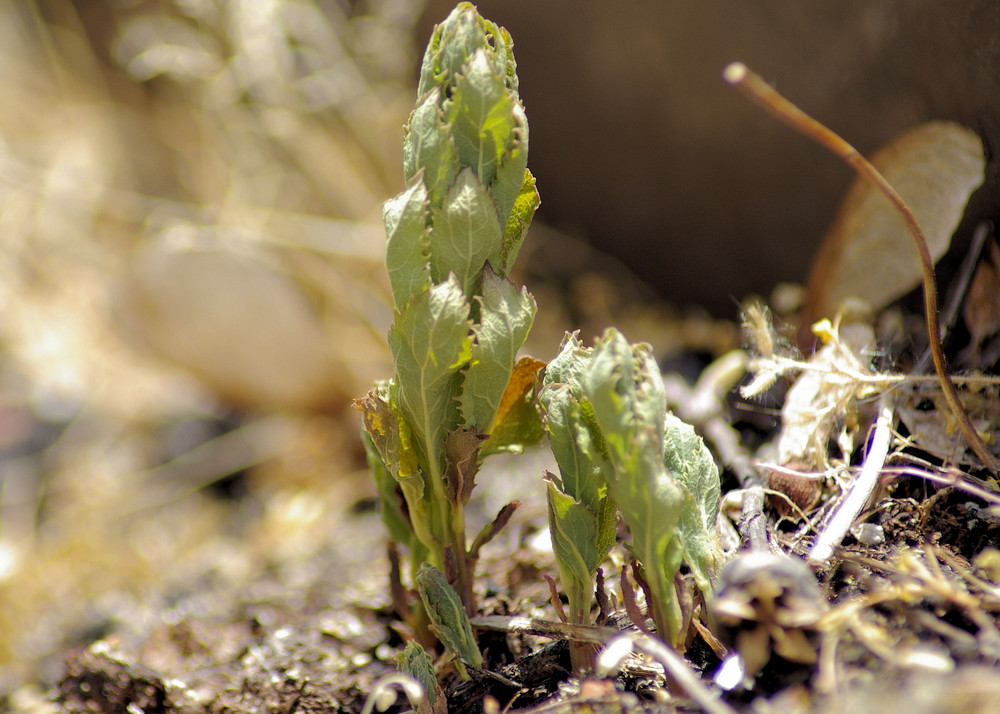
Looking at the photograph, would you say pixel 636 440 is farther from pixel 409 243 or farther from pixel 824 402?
pixel 824 402

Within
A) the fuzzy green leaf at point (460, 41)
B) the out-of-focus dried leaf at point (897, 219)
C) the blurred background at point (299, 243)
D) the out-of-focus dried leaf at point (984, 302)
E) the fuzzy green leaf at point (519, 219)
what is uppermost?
the blurred background at point (299, 243)

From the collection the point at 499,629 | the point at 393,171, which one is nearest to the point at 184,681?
the point at 499,629

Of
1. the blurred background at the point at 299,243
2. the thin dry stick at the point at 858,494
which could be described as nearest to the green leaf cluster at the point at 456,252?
the thin dry stick at the point at 858,494

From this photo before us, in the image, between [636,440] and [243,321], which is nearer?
[636,440]

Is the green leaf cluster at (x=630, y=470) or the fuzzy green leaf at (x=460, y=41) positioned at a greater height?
the fuzzy green leaf at (x=460, y=41)

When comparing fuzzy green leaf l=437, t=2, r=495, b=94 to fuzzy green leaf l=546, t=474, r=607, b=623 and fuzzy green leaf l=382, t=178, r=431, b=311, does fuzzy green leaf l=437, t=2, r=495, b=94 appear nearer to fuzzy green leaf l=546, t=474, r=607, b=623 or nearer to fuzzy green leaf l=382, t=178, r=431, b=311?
fuzzy green leaf l=382, t=178, r=431, b=311

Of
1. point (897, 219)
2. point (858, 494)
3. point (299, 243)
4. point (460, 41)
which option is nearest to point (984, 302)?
point (897, 219)

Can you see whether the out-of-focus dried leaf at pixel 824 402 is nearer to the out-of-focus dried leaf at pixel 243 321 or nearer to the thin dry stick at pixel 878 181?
the thin dry stick at pixel 878 181
